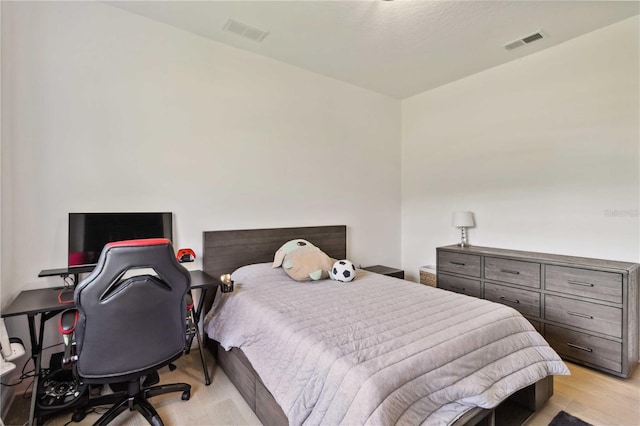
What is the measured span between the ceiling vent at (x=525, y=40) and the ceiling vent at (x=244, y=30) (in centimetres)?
232

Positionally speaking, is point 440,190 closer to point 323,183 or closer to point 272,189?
point 323,183

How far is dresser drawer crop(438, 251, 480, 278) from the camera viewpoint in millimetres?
3250

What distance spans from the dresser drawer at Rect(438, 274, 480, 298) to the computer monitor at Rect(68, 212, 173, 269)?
2.97 m

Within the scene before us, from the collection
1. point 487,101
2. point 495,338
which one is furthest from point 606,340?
point 487,101

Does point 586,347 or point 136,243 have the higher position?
point 136,243

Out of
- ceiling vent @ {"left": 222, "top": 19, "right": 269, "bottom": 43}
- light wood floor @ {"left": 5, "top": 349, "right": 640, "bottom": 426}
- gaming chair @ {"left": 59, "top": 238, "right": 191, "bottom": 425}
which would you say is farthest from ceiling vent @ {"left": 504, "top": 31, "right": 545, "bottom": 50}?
gaming chair @ {"left": 59, "top": 238, "right": 191, "bottom": 425}

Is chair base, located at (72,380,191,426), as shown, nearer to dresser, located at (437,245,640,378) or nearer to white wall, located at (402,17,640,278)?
dresser, located at (437,245,640,378)

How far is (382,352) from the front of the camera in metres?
1.45

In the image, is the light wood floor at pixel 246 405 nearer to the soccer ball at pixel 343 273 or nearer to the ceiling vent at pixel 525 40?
the soccer ball at pixel 343 273

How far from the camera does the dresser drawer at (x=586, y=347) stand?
94.0 inches

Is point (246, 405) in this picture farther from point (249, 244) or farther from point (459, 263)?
point (459, 263)

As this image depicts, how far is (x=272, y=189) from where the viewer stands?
3.33 m

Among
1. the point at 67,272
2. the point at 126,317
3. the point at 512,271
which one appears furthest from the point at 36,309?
the point at 512,271

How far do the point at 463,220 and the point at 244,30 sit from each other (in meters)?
2.99
